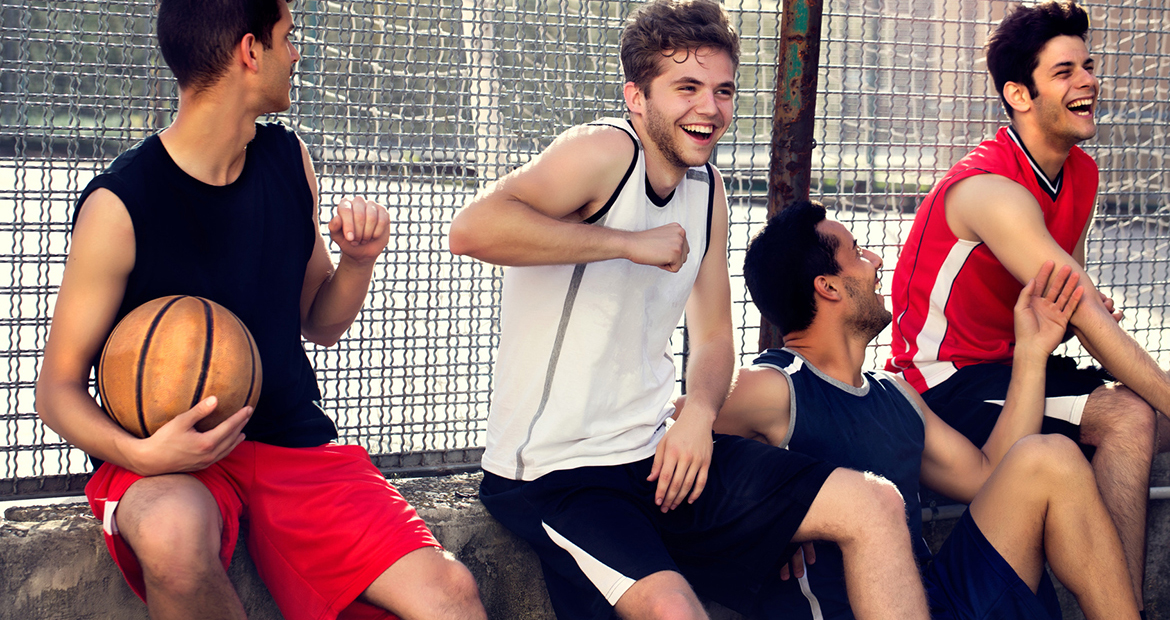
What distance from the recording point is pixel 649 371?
2.70m

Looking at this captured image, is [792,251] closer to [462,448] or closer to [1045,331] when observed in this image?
[1045,331]

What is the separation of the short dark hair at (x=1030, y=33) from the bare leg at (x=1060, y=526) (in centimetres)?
150

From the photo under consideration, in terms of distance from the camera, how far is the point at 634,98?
107 inches

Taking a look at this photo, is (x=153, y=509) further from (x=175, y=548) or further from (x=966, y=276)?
(x=966, y=276)

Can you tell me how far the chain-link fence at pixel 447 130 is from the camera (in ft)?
9.40

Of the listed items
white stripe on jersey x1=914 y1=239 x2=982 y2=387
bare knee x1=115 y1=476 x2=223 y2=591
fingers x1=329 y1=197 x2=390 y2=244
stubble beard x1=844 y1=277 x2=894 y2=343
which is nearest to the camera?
bare knee x1=115 y1=476 x2=223 y2=591

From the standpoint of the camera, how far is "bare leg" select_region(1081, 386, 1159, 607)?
2900mm

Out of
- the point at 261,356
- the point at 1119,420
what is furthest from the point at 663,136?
the point at 1119,420

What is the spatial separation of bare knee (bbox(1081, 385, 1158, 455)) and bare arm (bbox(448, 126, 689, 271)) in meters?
1.68

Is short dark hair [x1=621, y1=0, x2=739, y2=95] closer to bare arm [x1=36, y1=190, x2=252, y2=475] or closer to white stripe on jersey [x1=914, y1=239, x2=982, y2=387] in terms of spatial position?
white stripe on jersey [x1=914, y1=239, x2=982, y2=387]

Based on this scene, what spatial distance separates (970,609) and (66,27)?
123 inches

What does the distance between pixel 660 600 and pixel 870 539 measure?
0.57m

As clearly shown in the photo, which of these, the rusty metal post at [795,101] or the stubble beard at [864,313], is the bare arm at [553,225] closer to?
the stubble beard at [864,313]

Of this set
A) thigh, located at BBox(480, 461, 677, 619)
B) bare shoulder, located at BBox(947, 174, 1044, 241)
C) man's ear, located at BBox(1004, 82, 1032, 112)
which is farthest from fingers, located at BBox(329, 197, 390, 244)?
man's ear, located at BBox(1004, 82, 1032, 112)
